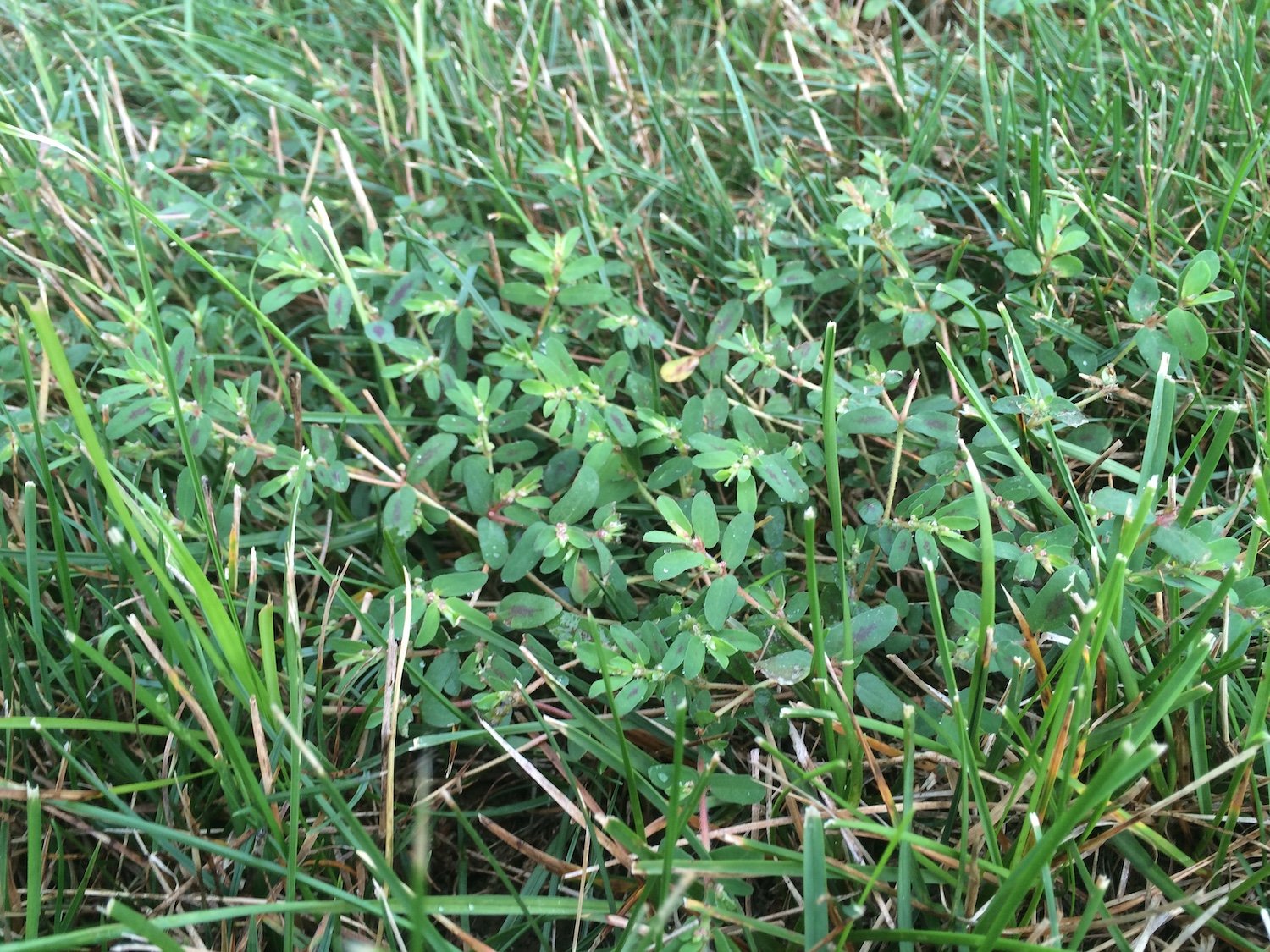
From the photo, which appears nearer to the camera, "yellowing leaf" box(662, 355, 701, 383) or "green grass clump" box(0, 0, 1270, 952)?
"green grass clump" box(0, 0, 1270, 952)

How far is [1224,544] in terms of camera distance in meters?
1.29

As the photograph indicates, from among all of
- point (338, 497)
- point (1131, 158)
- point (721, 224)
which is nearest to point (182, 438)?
point (338, 497)

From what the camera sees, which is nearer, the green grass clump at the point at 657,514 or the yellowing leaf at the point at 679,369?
the green grass clump at the point at 657,514

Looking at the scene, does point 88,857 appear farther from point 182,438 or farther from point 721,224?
point 721,224

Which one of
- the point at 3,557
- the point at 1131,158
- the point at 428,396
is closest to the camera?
A: the point at 3,557

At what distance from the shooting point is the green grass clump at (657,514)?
127cm

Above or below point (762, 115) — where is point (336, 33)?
above

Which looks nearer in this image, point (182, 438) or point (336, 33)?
point (182, 438)

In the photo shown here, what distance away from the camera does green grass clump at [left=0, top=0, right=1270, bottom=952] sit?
1273mm

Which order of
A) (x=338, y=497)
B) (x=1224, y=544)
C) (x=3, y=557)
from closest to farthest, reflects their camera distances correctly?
(x=1224, y=544) → (x=3, y=557) → (x=338, y=497)

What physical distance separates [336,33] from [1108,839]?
281 cm

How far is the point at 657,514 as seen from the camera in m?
1.73

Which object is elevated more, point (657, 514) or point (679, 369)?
point (679, 369)

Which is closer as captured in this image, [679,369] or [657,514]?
[657,514]
